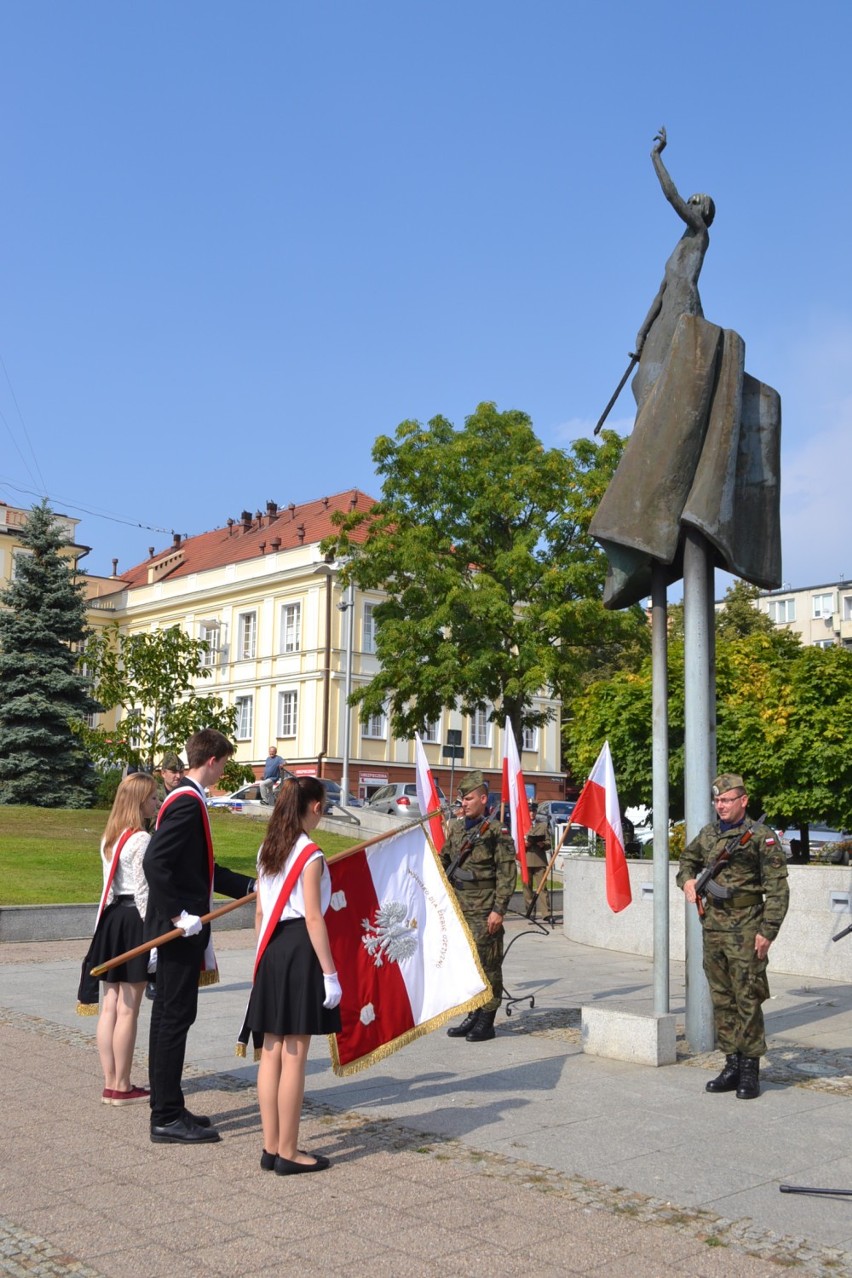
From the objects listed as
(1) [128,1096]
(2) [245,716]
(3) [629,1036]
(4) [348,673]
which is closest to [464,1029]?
(3) [629,1036]

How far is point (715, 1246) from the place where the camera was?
5.01 meters

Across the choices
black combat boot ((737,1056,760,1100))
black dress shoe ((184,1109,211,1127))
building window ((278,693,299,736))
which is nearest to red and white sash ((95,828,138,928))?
black dress shoe ((184,1109,211,1127))

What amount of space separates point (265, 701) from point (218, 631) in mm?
5506

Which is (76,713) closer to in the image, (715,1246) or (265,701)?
(265,701)

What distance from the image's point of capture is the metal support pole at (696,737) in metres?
9.17

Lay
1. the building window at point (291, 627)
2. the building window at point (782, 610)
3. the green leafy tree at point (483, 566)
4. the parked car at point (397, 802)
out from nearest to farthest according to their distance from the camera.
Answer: the green leafy tree at point (483, 566) < the parked car at point (397, 802) < the building window at point (291, 627) < the building window at point (782, 610)

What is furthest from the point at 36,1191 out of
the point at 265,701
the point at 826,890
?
the point at 265,701

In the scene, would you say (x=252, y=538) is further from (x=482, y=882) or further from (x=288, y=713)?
(x=482, y=882)

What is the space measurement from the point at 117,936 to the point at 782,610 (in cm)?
9934

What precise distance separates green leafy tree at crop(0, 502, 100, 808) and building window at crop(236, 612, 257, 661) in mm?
23292

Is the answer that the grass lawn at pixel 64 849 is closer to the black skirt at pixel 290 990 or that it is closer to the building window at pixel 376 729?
the black skirt at pixel 290 990

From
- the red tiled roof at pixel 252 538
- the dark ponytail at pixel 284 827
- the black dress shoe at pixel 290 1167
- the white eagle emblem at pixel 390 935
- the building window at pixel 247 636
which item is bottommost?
the black dress shoe at pixel 290 1167

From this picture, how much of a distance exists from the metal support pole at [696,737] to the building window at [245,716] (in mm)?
50216

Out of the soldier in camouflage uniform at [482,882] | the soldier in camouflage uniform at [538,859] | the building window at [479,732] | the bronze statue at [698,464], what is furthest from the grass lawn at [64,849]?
Answer: the building window at [479,732]
